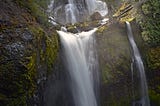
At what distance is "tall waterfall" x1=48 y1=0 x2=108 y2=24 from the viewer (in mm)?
20625

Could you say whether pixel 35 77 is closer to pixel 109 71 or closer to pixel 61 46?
pixel 61 46

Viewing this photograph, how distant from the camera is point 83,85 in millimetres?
10742

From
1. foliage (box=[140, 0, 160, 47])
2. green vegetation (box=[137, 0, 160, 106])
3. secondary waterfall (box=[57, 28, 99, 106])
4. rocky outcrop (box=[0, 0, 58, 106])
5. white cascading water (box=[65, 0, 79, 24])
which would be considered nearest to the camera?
rocky outcrop (box=[0, 0, 58, 106])

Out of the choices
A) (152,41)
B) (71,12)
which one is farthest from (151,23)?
(71,12)

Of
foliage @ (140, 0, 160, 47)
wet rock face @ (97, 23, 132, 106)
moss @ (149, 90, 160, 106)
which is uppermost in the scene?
foliage @ (140, 0, 160, 47)

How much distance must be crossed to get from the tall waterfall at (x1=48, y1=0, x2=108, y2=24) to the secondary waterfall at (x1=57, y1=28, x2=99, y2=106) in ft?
28.0

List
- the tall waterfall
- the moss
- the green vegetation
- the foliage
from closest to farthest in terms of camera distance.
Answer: the moss < the green vegetation < the foliage < the tall waterfall

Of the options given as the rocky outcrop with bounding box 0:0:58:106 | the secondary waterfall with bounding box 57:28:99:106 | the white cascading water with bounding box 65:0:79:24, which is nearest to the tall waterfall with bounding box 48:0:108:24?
the white cascading water with bounding box 65:0:79:24

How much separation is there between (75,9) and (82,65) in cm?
1083

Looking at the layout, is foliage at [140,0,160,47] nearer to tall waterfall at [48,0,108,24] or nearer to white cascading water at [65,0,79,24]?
tall waterfall at [48,0,108,24]

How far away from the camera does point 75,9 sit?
69.7 ft

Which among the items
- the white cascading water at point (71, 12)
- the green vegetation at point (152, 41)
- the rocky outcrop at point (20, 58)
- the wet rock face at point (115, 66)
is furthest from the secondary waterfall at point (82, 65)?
the white cascading water at point (71, 12)

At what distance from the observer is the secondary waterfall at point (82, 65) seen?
1041 centimetres

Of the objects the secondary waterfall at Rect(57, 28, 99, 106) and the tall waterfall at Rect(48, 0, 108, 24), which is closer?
the secondary waterfall at Rect(57, 28, 99, 106)
